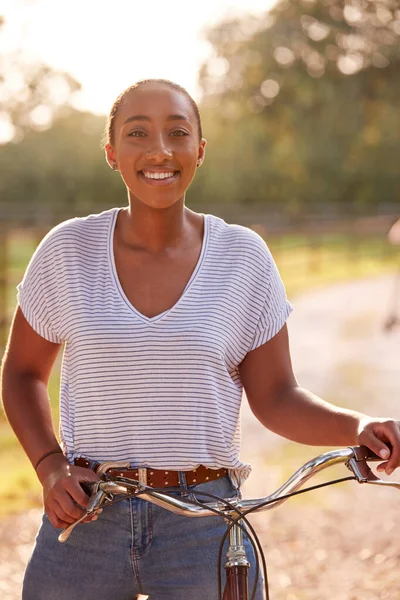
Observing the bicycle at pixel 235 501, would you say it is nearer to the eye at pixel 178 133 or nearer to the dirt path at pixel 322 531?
the eye at pixel 178 133

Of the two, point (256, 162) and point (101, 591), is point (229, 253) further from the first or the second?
point (256, 162)

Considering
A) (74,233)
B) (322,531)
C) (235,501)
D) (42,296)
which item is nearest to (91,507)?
(235,501)

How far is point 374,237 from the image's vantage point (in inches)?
1252

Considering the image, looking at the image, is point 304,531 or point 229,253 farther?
point 304,531

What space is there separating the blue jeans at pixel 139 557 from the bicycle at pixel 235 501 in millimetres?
143

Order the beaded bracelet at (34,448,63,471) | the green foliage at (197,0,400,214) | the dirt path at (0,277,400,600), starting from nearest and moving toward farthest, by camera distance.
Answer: the beaded bracelet at (34,448,63,471), the dirt path at (0,277,400,600), the green foliage at (197,0,400,214)

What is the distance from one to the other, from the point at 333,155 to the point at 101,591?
1533 inches

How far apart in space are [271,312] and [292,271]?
74.3ft

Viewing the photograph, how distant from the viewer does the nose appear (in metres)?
2.47

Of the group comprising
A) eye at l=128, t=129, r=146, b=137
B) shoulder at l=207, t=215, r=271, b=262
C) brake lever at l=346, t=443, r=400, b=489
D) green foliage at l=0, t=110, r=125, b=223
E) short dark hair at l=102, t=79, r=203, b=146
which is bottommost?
brake lever at l=346, t=443, r=400, b=489

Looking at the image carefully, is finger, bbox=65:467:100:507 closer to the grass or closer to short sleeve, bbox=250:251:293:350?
short sleeve, bbox=250:251:293:350

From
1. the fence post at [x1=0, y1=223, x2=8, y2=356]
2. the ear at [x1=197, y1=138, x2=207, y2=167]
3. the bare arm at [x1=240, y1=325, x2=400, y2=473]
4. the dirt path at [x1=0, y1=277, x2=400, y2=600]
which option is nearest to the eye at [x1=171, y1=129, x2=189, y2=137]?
the ear at [x1=197, y1=138, x2=207, y2=167]

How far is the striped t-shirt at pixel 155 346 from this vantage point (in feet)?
7.93

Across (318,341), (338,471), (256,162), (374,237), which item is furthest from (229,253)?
(256,162)
